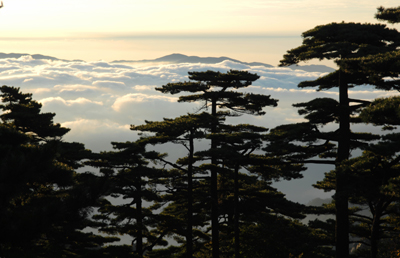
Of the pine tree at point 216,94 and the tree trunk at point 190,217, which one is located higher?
the pine tree at point 216,94

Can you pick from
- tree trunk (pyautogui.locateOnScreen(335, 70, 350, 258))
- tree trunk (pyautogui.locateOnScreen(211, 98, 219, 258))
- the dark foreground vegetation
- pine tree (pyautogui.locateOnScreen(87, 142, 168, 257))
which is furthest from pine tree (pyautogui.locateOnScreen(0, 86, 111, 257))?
tree trunk (pyautogui.locateOnScreen(335, 70, 350, 258))

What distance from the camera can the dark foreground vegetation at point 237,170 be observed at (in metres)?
14.6

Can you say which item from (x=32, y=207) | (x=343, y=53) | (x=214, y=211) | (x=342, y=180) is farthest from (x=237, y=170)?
(x=32, y=207)

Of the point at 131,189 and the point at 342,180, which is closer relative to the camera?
the point at 342,180

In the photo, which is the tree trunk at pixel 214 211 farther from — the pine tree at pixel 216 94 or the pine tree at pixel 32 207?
the pine tree at pixel 32 207

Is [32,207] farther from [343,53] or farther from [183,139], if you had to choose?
[343,53]

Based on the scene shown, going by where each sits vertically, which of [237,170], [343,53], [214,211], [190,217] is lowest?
[214,211]

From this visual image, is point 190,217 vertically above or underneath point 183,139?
underneath

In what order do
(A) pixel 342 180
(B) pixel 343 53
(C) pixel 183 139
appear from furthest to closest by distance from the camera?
(C) pixel 183 139, (A) pixel 342 180, (B) pixel 343 53

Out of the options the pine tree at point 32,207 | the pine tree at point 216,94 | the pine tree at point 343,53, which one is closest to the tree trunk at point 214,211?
the pine tree at point 216,94

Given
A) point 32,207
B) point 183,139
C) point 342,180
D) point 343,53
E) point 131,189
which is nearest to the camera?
point 32,207

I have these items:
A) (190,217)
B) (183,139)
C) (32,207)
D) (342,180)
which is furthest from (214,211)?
(32,207)

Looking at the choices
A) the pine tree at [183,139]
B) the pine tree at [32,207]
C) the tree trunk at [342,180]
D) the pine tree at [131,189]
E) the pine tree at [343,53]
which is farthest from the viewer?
the pine tree at [131,189]

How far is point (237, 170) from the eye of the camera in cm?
2497
